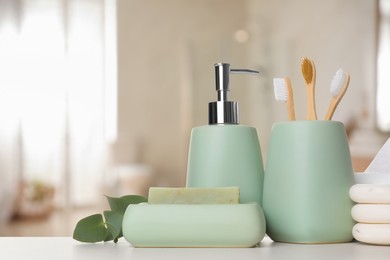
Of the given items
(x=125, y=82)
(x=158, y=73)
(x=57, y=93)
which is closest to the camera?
(x=57, y=93)

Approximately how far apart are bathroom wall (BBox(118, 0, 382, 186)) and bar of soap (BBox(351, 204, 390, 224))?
364cm

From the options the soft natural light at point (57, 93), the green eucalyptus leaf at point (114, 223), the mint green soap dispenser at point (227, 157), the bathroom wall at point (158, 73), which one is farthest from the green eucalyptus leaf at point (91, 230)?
the bathroom wall at point (158, 73)

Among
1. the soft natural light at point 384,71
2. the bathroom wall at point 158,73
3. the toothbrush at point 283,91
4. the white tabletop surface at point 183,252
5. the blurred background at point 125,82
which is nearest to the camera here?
the white tabletop surface at point 183,252

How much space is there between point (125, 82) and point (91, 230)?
4.64m

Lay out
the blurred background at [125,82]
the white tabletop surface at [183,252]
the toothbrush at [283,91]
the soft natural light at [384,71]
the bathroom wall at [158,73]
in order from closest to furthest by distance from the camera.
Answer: the white tabletop surface at [183,252] < the toothbrush at [283,91] < the soft natural light at [384,71] < the blurred background at [125,82] < the bathroom wall at [158,73]

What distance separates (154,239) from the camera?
23.1 inches

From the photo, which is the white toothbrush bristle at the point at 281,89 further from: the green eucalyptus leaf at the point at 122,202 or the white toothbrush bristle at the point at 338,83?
the green eucalyptus leaf at the point at 122,202

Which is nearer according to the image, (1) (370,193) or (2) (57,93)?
(1) (370,193)

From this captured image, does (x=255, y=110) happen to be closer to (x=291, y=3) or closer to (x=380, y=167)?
(x=291, y=3)

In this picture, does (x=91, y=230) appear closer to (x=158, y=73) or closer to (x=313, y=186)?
(x=313, y=186)

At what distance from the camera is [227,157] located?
25.9 inches

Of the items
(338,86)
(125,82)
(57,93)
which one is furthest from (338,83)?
(125,82)

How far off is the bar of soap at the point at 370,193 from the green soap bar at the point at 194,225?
10 centimetres

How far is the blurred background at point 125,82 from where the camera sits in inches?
177
